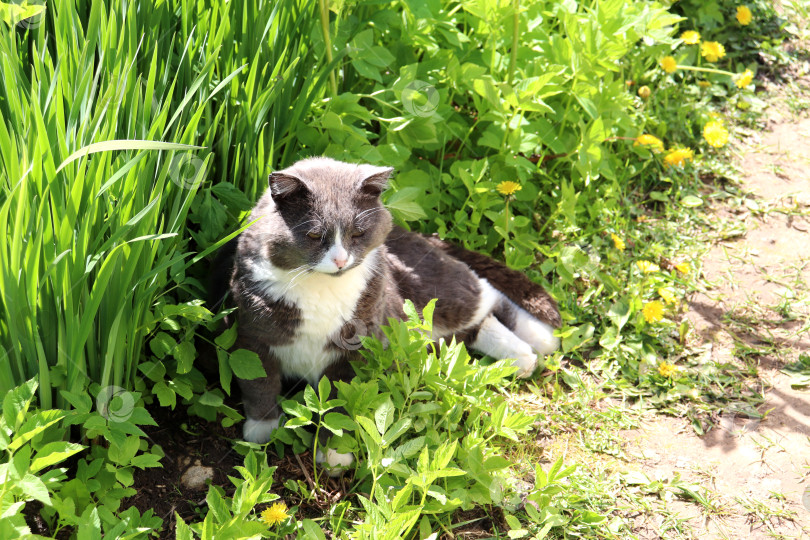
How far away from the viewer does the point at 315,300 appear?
2299 millimetres

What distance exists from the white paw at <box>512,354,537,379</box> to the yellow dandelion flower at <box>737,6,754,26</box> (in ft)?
8.91

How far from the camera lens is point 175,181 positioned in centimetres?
220

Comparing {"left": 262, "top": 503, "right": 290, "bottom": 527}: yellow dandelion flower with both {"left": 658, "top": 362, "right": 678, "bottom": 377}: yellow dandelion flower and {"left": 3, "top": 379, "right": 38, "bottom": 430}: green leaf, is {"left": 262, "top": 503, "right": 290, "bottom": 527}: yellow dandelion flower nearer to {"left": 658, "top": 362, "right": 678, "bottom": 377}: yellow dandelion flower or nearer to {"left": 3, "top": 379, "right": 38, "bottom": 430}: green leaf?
{"left": 3, "top": 379, "right": 38, "bottom": 430}: green leaf

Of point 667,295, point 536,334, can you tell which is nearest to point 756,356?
point 667,295

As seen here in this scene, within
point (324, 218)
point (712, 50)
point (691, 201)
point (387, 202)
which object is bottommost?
point (691, 201)

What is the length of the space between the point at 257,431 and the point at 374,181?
2.88 ft

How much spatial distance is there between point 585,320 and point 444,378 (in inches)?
40.0

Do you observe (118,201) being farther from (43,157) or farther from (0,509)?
(0,509)

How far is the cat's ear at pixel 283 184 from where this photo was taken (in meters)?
2.14

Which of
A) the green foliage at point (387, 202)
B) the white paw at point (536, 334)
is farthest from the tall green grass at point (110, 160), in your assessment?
the white paw at point (536, 334)

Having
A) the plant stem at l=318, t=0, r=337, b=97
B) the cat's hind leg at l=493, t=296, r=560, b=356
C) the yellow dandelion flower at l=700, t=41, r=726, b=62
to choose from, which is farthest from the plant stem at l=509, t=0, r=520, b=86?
the yellow dandelion flower at l=700, t=41, r=726, b=62

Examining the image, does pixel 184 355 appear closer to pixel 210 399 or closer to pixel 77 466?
pixel 210 399

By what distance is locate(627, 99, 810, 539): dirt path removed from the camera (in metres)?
2.44

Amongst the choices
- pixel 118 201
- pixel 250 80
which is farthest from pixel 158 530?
pixel 250 80
